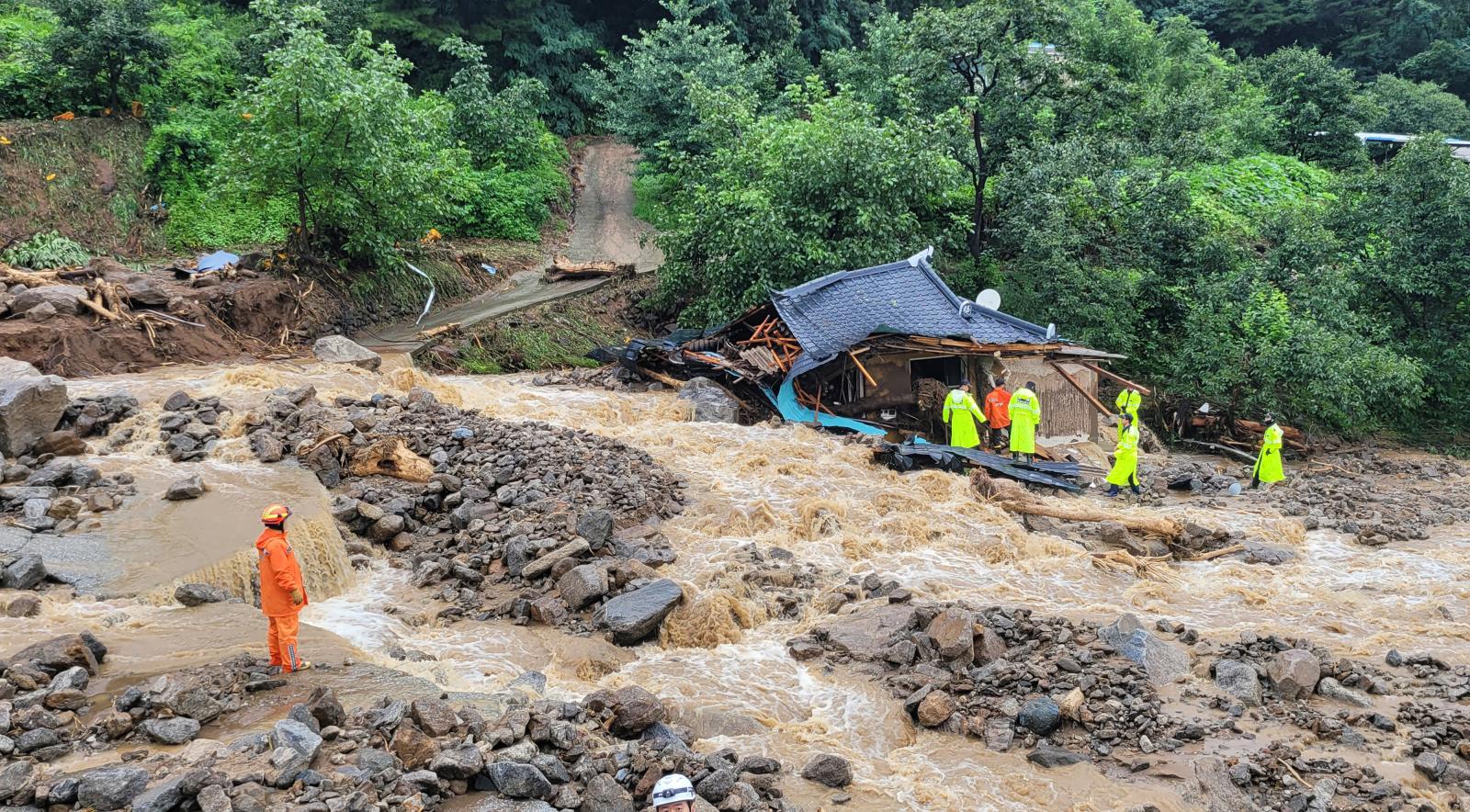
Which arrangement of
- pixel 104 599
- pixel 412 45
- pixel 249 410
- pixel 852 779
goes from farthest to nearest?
1. pixel 412 45
2. pixel 249 410
3. pixel 104 599
4. pixel 852 779

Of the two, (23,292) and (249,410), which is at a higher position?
(23,292)

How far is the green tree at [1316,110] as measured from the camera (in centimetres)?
3353

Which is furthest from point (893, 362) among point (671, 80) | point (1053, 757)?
point (671, 80)

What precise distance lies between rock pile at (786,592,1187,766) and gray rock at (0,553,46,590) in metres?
7.04

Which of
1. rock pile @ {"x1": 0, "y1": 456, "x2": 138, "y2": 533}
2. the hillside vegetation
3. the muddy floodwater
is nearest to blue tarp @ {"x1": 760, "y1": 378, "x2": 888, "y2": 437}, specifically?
the muddy floodwater

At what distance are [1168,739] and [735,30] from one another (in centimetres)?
3184

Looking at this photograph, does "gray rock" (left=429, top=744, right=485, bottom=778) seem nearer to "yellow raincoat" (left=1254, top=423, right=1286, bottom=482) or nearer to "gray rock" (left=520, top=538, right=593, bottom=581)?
"gray rock" (left=520, top=538, right=593, bottom=581)

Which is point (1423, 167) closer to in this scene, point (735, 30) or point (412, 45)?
point (735, 30)

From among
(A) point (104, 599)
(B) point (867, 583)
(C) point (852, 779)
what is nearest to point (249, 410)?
(A) point (104, 599)

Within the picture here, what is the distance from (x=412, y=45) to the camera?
109 feet

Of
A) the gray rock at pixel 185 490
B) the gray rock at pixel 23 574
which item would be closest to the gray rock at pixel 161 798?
the gray rock at pixel 23 574

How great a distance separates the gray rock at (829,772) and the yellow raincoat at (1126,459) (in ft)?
29.9

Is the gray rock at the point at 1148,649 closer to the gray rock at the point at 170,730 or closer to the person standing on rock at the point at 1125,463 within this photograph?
the person standing on rock at the point at 1125,463

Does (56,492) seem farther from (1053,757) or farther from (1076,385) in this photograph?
(1076,385)
